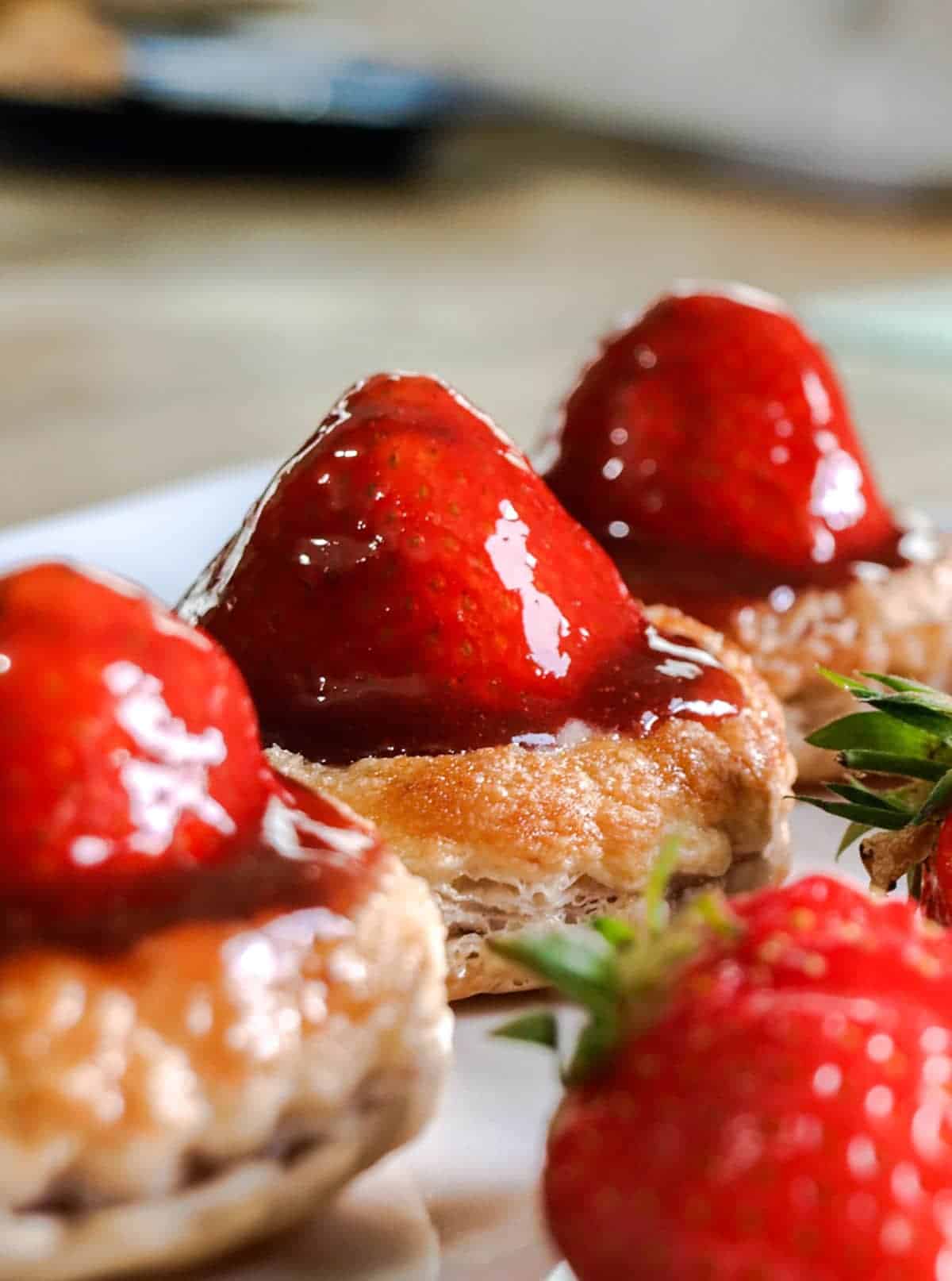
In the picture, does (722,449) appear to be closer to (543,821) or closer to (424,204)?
(543,821)

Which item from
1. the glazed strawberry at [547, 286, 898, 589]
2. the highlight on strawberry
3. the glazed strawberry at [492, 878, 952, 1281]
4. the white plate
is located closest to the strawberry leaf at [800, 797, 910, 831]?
the highlight on strawberry

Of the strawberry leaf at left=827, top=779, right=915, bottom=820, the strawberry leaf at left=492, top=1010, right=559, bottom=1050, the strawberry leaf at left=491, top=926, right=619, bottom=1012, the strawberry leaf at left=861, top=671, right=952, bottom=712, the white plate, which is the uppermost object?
the strawberry leaf at left=861, top=671, right=952, bottom=712

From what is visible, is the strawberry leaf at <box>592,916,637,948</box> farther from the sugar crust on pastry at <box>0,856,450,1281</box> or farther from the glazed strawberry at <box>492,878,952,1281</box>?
the sugar crust on pastry at <box>0,856,450,1281</box>

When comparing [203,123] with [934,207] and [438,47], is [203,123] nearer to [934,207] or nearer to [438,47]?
[438,47]

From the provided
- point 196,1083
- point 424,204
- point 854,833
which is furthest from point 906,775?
point 424,204

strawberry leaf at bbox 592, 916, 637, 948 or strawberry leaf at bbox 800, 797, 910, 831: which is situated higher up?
strawberry leaf at bbox 592, 916, 637, 948

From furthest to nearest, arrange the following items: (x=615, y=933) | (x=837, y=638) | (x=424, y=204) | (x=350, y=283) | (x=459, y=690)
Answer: (x=424, y=204), (x=350, y=283), (x=837, y=638), (x=459, y=690), (x=615, y=933)

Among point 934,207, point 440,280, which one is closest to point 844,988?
point 440,280
